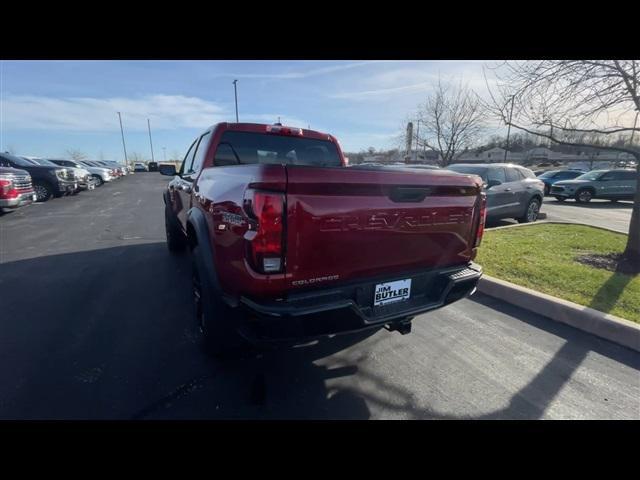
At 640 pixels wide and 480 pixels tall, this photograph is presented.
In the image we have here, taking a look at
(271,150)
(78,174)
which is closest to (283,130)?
(271,150)

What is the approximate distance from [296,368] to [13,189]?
11163 millimetres

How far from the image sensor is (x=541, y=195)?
30.4 ft

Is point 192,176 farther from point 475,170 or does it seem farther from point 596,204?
point 596,204

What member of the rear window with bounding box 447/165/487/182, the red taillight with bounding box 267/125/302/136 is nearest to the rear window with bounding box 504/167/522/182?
the rear window with bounding box 447/165/487/182

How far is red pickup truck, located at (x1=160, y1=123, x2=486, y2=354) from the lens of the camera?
1856 mm

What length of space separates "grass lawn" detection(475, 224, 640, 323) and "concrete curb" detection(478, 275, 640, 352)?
23 centimetres

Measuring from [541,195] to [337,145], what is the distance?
8100mm

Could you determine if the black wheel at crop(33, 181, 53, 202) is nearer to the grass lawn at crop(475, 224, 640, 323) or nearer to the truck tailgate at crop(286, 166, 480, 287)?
the truck tailgate at crop(286, 166, 480, 287)

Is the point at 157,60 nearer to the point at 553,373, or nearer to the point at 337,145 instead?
the point at 337,145

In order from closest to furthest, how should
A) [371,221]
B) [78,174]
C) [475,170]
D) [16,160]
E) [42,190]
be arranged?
[371,221], [475,170], [16,160], [42,190], [78,174]

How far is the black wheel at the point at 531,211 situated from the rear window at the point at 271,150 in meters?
7.45

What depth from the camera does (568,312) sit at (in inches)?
141

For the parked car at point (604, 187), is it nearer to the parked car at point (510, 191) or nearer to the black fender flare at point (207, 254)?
the parked car at point (510, 191)

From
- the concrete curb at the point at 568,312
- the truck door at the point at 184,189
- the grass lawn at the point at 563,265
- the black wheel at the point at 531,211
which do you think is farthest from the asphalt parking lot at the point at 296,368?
the black wheel at the point at 531,211
